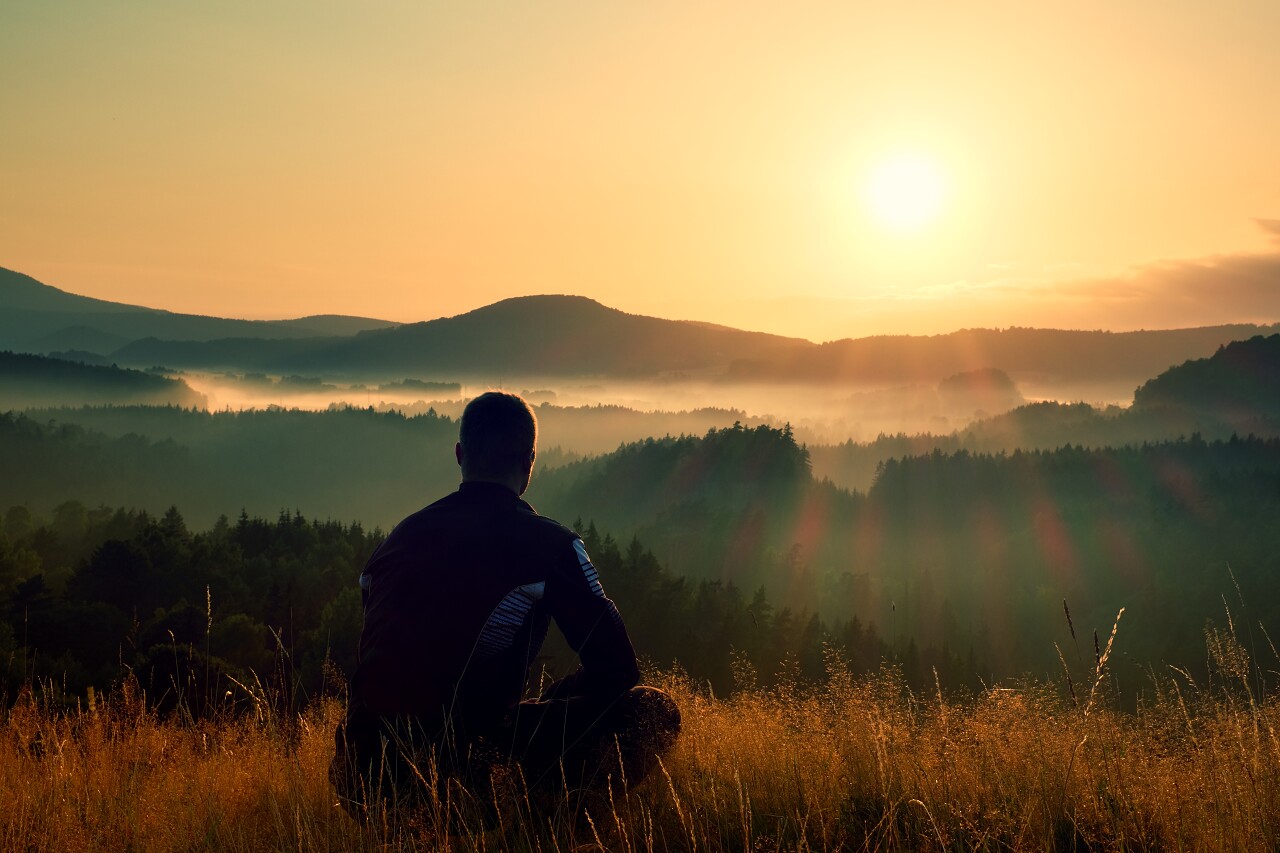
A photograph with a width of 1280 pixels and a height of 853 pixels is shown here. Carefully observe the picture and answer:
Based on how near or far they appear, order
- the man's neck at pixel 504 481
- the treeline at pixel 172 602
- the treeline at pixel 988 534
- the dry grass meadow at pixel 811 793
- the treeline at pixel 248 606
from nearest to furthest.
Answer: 1. the dry grass meadow at pixel 811 793
2. the man's neck at pixel 504 481
3. the treeline at pixel 172 602
4. the treeline at pixel 248 606
5. the treeline at pixel 988 534

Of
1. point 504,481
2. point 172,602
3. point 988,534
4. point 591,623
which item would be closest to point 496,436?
point 504,481

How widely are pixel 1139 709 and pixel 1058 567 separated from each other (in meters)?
144

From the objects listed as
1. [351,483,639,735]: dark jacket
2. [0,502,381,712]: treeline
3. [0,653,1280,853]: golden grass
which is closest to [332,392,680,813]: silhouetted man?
[351,483,639,735]: dark jacket

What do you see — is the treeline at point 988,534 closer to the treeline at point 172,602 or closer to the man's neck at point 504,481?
the treeline at point 172,602

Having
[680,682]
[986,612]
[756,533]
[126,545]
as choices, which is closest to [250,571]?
[126,545]

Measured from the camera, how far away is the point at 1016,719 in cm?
700

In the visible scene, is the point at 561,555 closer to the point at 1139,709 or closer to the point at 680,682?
the point at 680,682

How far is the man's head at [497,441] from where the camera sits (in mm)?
4984

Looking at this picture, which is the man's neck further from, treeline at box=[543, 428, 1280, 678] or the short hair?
treeline at box=[543, 428, 1280, 678]

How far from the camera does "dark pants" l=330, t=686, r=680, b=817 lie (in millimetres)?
4809

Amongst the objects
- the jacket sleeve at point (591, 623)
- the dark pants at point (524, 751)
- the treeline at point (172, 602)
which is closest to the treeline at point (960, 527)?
the treeline at point (172, 602)

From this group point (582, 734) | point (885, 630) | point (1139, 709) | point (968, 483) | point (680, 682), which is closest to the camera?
Answer: point (582, 734)

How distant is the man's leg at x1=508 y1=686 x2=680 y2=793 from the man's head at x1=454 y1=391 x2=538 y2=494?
114 cm

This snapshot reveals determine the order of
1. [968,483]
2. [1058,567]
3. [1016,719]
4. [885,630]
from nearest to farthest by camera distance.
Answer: [1016,719]
[885,630]
[1058,567]
[968,483]
